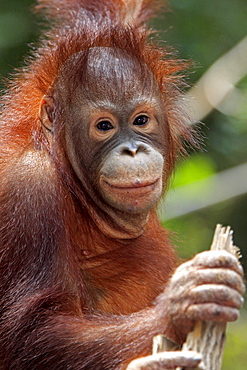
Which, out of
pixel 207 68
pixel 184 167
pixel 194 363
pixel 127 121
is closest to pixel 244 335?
pixel 184 167

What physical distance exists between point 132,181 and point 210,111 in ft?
11.5

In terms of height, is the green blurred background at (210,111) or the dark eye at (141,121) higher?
the green blurred background at (210,111)

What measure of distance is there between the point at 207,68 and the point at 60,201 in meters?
3.99

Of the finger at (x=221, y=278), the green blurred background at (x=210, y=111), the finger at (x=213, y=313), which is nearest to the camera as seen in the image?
the finger at (x=213, y=313)

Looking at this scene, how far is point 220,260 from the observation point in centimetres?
277

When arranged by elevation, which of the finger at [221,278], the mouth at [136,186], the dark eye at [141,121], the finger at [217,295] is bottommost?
the finger at [217,295]

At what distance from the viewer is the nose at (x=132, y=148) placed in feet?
11.9

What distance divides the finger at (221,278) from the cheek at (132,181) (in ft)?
2.85

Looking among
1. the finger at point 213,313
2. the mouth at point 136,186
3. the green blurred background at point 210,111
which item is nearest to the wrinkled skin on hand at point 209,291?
the finger at point 213,313

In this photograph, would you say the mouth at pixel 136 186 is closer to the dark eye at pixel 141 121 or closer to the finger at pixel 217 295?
the dark eye at pixel 141 121

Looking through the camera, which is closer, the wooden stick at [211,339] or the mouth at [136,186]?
the wooden stick at [211,339]

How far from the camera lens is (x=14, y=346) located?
11.4ft

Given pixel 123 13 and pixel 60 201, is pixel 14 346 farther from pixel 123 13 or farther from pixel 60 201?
pixel 123 13

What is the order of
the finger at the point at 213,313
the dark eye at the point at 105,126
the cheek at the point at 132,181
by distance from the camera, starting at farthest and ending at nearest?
the dark eye at the point at 105,126
the cheek at the point at 132,181
the finger at the point at 213,313
